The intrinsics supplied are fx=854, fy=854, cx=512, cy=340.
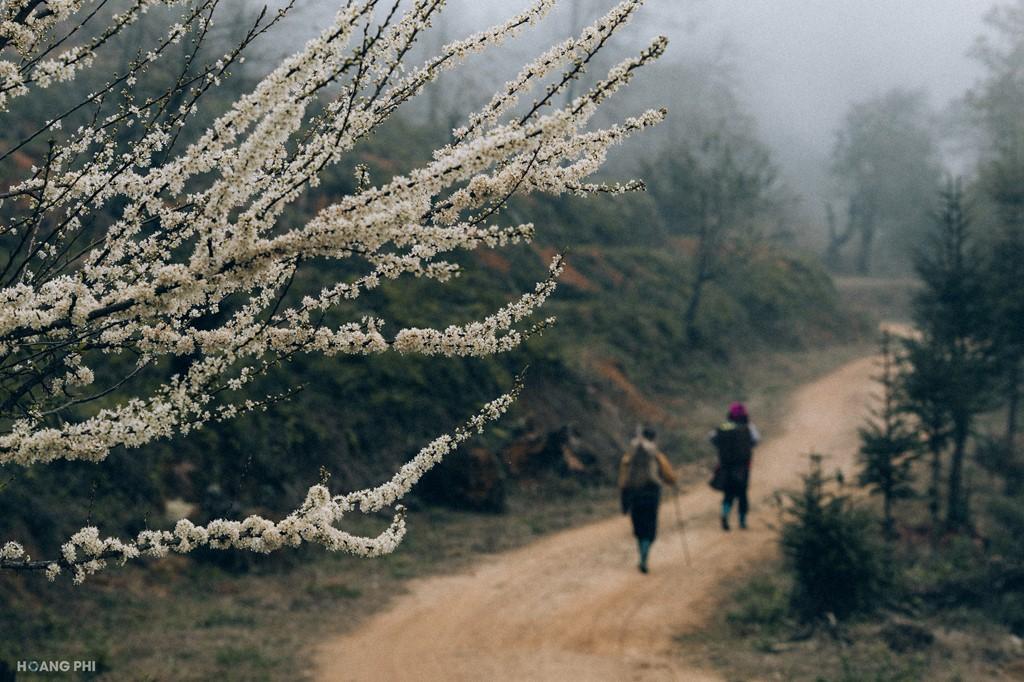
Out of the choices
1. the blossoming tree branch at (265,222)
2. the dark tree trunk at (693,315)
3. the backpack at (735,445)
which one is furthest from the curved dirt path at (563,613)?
the dark tree trunk at (693,315)

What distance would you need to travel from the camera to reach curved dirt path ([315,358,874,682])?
341 inches

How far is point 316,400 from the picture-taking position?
610 inches

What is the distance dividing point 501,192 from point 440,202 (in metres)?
0.25

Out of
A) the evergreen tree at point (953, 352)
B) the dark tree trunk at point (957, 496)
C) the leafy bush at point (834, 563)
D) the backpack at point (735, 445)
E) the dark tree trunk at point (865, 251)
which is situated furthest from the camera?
the dark tree trunk at point (865, 251)

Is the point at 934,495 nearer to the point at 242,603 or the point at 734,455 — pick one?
the point at 734,455

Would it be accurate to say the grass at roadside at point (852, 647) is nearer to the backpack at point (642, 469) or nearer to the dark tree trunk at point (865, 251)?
the backpack at point (642, 469)

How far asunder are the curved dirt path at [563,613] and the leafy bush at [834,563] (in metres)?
0.81

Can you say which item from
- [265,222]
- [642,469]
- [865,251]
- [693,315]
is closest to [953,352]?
[642,469]

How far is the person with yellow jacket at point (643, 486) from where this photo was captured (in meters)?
11.6

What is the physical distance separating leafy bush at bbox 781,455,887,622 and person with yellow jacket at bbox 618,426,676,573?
179cm

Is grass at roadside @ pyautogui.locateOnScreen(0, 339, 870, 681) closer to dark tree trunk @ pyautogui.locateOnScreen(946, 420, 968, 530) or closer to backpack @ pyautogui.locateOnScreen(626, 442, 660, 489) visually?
backpack @ pyautogui.locateOnScreen(626, 442, 660, 489)

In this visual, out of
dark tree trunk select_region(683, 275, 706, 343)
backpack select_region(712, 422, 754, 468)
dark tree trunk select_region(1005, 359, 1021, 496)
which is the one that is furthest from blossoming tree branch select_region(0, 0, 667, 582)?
dark tree trunk select_region(683, 275, 706, 343)

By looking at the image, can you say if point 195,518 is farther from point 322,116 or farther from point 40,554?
point 322,116

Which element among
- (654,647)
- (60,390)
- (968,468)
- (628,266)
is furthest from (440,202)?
(628,266)
